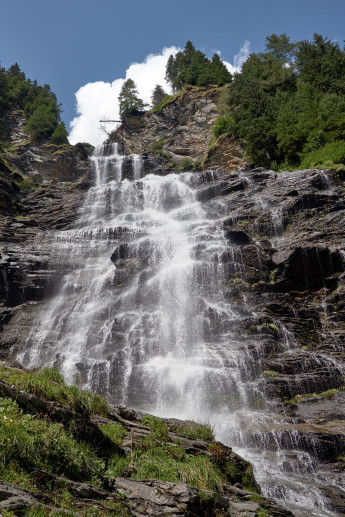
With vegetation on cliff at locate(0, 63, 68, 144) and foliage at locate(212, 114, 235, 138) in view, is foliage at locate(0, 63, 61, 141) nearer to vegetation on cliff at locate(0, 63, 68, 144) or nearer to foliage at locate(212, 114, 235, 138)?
vegetation on cliff at locate(0, 63, 68, 144)

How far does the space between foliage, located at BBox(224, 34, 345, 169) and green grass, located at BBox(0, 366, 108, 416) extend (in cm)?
2753

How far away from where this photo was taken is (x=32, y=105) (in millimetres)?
59812

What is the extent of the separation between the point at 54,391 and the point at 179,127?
5238 cm

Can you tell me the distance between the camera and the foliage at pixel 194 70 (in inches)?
2210

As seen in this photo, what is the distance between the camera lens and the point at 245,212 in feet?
86.2

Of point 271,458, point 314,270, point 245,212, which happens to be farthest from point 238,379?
point 245,212

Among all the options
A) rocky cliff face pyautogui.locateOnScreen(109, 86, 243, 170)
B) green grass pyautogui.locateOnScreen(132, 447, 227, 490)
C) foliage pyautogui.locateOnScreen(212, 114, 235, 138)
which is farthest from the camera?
rocky cliff face pyautogui.locateOnScreen(109, 86, 243, 170)

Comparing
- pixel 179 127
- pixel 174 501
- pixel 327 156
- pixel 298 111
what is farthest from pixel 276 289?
pixel 179 127

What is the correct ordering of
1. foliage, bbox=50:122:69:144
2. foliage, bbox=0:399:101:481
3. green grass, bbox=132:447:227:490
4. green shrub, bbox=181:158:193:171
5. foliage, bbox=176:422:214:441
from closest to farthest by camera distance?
1. foliage, bbox=0:399:101:481
2. green grass, bbox=132:447:227:490
3. foliage, bbox=176:422:214:441
4. green shrub, bbox=181:158:193:171
5. foliage, bbox=50:122:69:144

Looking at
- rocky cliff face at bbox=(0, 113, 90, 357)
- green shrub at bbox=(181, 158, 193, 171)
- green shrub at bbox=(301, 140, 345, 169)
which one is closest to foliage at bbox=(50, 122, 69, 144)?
rocky cliff face at bbox=(0, 113, 90, 357)

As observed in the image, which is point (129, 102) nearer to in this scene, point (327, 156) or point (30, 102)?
point (30, 102)

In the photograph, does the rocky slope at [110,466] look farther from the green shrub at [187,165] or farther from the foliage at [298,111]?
the green shrub at [187,165]

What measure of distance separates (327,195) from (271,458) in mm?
19085

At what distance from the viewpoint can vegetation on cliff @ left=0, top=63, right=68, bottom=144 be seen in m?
52.4
